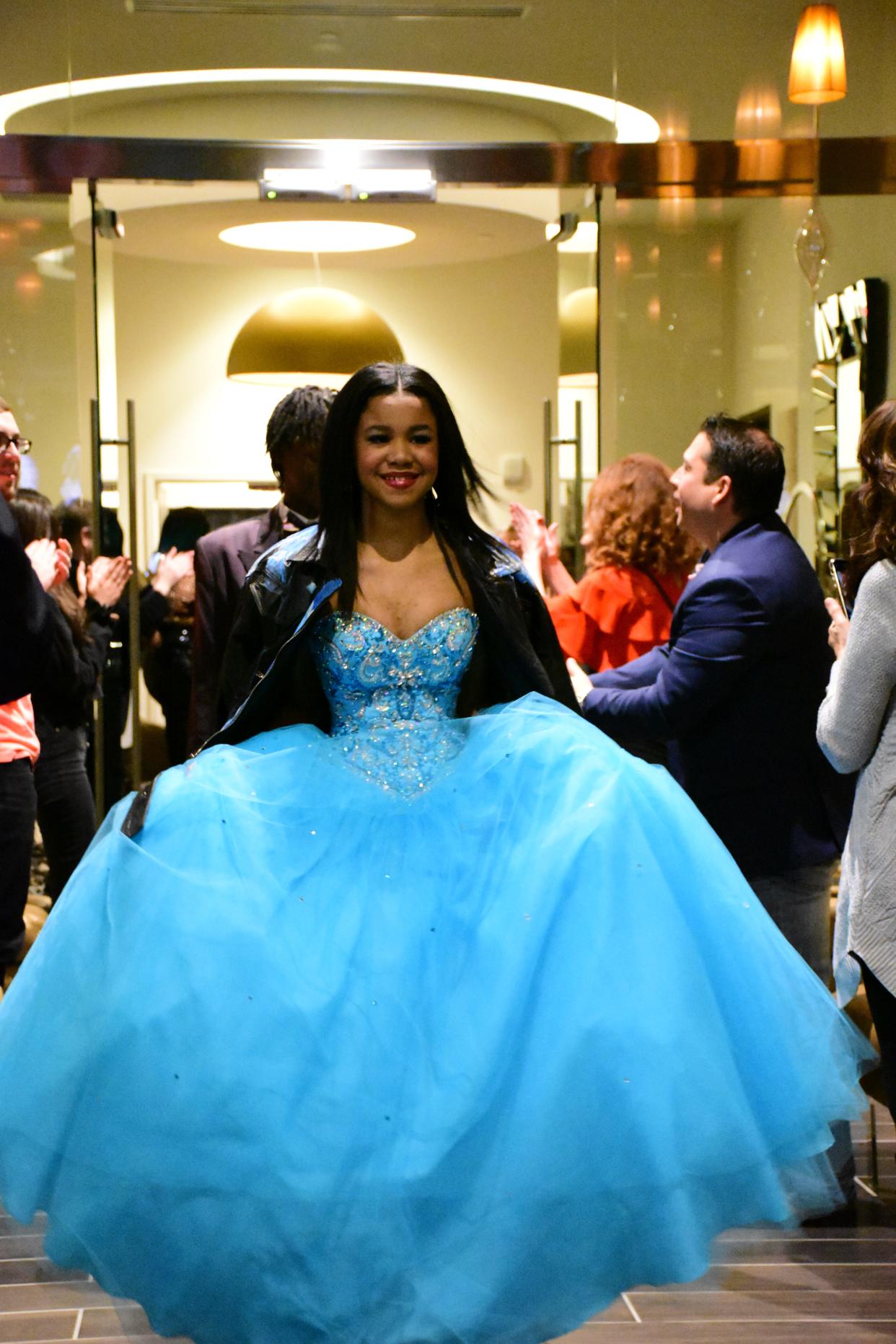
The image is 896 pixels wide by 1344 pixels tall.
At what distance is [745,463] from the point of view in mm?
3561

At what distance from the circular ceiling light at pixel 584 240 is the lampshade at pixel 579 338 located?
14 centimetres

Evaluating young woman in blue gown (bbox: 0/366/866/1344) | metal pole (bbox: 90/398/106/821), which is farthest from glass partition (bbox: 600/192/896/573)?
young woman in blue gown (bbox: 0/366/866/1344)

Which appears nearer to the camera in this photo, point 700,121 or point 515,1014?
point 515,1014

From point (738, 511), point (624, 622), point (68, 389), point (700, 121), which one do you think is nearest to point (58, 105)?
point (68, 389)

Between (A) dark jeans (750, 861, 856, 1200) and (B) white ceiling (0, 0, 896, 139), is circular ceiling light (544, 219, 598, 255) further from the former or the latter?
(A) dark jeans (750, 861, 856, 1200)

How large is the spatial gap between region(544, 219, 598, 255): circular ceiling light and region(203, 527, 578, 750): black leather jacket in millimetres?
3189

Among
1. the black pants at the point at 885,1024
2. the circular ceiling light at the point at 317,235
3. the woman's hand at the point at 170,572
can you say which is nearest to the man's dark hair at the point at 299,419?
the black pants at the point at 885,1024

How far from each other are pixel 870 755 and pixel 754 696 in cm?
78

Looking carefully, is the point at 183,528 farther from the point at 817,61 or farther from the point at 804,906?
the point at 804,906

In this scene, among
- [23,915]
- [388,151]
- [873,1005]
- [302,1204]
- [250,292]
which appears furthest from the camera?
[250,292]

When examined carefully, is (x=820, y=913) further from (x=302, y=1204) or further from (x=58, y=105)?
(x=58, y=105)

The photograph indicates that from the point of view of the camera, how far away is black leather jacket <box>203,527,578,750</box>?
2781 millimetres

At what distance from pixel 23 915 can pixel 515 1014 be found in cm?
240

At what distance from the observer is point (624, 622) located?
4312 mm
